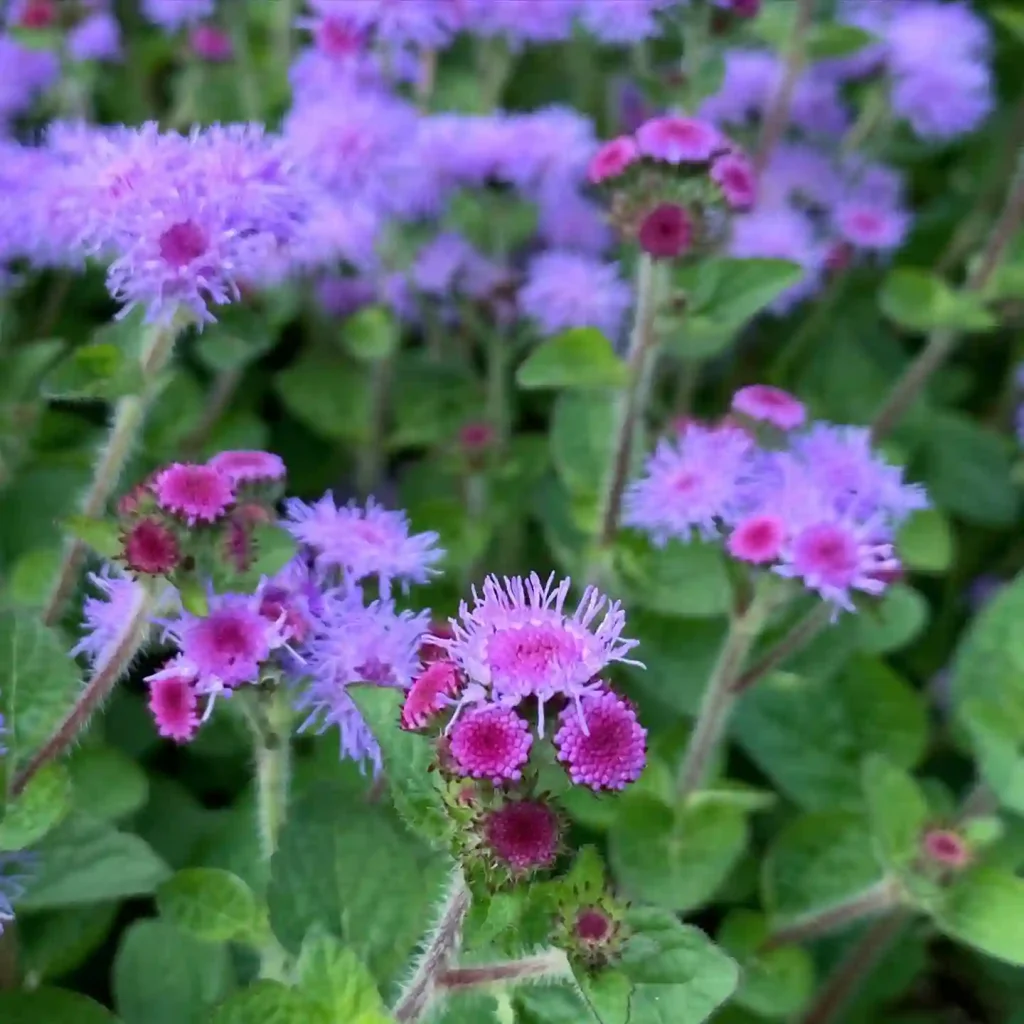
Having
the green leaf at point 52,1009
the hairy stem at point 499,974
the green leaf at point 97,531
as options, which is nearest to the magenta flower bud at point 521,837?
the hairy stem at point 499,974

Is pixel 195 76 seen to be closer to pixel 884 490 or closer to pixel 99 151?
pixel 99 151

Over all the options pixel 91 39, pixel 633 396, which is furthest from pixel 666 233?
pixel 91 39

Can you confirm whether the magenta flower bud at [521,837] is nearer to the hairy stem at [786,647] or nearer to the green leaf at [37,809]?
the green leaf at [37,809]

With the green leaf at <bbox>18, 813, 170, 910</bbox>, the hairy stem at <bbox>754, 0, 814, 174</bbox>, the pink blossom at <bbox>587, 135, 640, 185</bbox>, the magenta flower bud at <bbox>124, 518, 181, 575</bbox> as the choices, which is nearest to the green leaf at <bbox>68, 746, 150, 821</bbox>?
the green leaf at <bbox>18, 813, 170, 910</bbox>

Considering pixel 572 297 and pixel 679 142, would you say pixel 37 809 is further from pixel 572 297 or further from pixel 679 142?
pixel 572 297

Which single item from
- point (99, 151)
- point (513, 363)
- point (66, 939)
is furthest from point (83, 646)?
point (513, 363)
